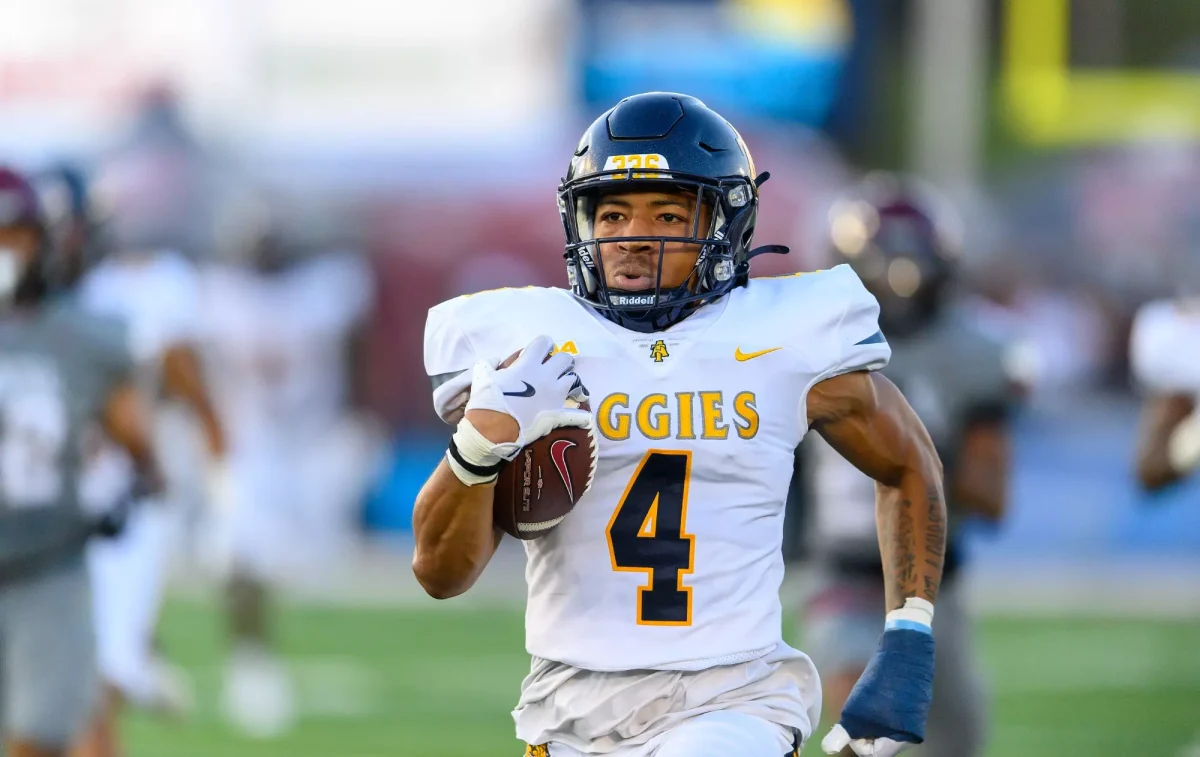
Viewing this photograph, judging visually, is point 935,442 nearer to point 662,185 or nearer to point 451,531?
point 662,185

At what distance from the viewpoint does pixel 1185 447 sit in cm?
571

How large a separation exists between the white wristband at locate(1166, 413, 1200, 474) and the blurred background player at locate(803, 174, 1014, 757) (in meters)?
0.50

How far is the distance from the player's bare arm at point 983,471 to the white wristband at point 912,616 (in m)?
1.98

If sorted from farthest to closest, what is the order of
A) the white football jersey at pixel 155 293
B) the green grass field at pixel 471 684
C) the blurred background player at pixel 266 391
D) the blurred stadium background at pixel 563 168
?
the blurred stadium background at pixel 563 168 < the blurred background player at pixel 266 391 < the green grass field at pixel 471 684 < the white football jersey at pixel 155 293

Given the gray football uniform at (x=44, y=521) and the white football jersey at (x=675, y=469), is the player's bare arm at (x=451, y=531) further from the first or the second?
the gray football uniform at (x=44, y=521)

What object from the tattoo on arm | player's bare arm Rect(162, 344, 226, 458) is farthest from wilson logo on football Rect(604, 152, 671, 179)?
player's bare arm Rect(162, 344, 226, 458)

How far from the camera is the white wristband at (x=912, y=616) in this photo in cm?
352

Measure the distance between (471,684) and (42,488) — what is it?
4.37 meters

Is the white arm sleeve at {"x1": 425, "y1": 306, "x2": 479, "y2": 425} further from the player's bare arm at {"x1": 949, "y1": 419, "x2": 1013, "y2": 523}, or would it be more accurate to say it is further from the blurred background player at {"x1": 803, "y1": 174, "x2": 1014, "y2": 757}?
the player's bare arm at {"x1": 949, "y1": 419, "x2": 1013, "y2": 523}

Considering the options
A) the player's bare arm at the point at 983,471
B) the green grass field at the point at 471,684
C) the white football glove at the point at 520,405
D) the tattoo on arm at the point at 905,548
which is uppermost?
the white football glove at the point at 520,405

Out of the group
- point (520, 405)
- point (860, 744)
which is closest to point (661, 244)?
point (520, 405)

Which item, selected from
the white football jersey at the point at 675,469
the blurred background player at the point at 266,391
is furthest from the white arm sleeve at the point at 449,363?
the blurred background player at the point at 266,391

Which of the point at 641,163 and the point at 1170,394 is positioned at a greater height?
the point at 641,163

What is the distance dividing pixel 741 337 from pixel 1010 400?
2.43 meters
